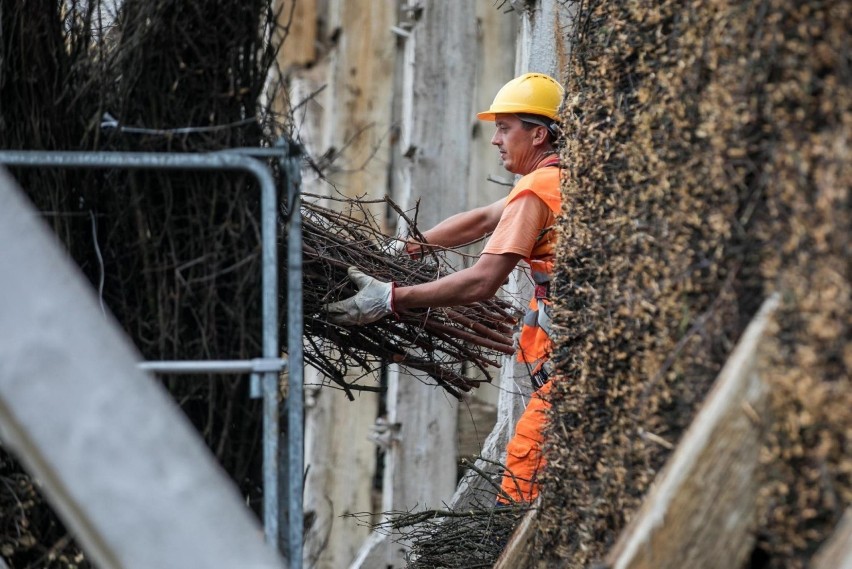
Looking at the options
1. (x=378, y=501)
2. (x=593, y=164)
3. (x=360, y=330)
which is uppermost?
(x=593, y=164)

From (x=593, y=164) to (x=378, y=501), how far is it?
29.1 feet

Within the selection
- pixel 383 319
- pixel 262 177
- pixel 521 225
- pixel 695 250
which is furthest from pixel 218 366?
pixel 521 225

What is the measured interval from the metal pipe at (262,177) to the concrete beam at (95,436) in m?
0.68

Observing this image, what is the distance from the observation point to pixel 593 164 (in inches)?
152

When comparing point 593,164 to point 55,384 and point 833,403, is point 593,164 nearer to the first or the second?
point 833,403

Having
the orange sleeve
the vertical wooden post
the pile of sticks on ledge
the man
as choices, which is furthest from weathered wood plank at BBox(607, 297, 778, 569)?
the vertical wooden post

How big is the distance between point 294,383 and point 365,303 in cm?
135

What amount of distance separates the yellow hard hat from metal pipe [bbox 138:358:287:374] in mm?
2499

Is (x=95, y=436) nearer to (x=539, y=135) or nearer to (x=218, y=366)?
(x=218, y=366)

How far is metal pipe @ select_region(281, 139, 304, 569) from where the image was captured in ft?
10.6

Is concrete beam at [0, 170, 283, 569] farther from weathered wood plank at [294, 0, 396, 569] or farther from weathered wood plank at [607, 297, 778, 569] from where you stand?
weathered wood plank at [294, 0, 396, 569]

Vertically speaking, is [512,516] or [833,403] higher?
[833,403]

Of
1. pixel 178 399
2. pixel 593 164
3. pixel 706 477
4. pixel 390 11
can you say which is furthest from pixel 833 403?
pixel 390 11

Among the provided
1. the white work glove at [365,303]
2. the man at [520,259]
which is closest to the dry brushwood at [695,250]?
the man at [520,259]
